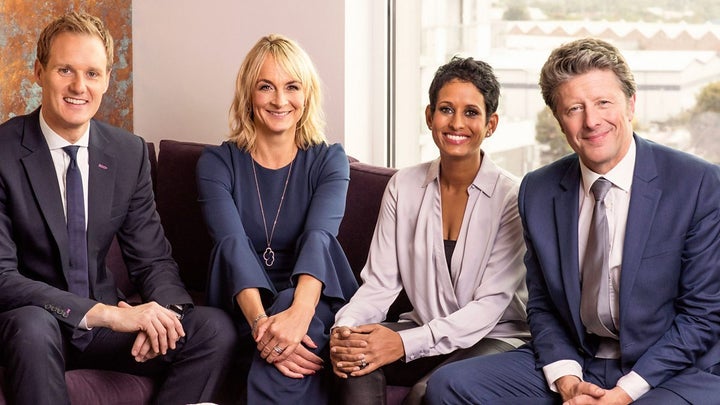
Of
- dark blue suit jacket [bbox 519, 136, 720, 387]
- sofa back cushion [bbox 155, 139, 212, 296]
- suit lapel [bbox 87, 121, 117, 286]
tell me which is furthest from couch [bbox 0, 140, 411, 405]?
dark blue suit jacket [bbox 519, 136, 720, 387]

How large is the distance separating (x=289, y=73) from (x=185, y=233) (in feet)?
2.61

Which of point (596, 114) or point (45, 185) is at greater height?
point (596, 114)

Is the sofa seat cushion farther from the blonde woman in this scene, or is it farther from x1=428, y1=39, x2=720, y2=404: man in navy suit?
x1=428, y1=39, x2=720, y2=404: man in navy suit

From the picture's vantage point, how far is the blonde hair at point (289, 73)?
334cm

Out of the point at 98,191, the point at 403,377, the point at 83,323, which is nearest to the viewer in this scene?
the point at 83,323

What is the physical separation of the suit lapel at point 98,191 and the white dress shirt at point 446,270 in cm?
78

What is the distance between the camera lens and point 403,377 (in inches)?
118

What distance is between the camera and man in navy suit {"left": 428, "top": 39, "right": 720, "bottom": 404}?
2529 millimetres

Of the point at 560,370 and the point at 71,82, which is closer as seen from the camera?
the point at 560,370

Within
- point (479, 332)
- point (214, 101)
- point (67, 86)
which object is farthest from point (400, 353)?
point (214, 101)

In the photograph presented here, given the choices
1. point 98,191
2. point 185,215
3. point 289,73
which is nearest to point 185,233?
point 185,215

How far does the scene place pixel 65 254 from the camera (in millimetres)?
3018

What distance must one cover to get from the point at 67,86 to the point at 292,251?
886 millimetres

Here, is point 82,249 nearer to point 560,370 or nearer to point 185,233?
point 185,233
